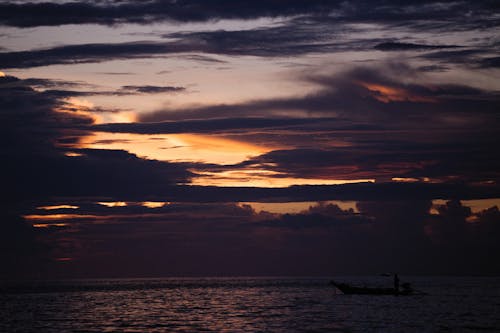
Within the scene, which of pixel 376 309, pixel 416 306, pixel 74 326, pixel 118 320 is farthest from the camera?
pixel 416 306

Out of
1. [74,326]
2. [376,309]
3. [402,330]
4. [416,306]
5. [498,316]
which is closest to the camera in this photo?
[402,330]

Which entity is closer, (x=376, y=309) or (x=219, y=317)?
(x=219, y=317)

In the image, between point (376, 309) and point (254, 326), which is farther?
point (376, 309)

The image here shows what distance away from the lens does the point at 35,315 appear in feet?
345

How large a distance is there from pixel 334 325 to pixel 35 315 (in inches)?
1751

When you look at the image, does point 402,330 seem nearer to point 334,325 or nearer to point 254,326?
point 334,325

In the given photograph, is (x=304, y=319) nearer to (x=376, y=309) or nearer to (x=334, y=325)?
(x=334, y=325)

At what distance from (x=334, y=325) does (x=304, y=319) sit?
9864mm

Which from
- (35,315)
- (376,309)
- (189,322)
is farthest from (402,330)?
(35,315)

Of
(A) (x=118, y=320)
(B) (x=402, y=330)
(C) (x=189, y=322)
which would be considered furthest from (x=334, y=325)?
(A) (x=118, y=320)

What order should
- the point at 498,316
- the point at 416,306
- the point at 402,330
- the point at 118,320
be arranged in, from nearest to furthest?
the point at 402,330 < the point at 118,320 < the point at 498,316 < the point at 416,306

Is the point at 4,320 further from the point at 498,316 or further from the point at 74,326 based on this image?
the point at 498,316

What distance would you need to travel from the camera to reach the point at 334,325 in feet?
273

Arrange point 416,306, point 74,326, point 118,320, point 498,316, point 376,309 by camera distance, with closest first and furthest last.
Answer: point 74,326 → point 118,320 → point 498,316 → point 376,309 → point 416,306
